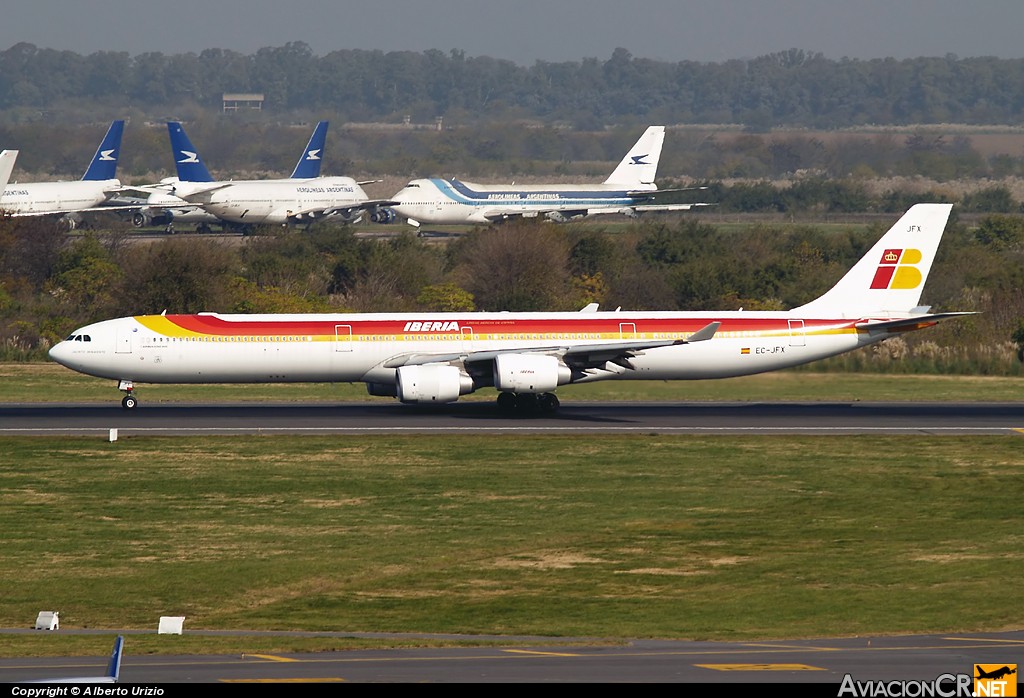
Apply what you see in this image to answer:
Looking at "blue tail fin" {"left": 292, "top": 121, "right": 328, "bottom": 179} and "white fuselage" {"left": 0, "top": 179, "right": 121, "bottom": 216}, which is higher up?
"blue tail fin" {"left": 292, "top": 121, "right": 328, "bottom": 179}

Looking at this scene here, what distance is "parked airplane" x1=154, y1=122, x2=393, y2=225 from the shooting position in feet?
431

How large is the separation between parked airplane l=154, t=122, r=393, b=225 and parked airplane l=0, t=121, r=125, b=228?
21.6ft

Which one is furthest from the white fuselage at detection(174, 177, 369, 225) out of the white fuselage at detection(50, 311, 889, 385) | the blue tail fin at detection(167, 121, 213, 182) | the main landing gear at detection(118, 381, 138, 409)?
the white fuselage at detection(50, 311, 889, 385)

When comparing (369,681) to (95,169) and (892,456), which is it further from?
(95,169)

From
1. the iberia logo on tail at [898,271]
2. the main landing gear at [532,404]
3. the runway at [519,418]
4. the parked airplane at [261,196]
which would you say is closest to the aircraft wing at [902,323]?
the iberia logo on tail at [898,271]

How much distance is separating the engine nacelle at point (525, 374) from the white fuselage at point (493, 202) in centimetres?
9077

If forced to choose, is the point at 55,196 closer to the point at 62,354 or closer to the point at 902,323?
the point at 62,354

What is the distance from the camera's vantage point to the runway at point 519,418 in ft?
148

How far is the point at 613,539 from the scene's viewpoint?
32.4 meters

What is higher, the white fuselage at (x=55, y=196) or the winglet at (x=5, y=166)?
the white fuselage at (x=55, y=196)

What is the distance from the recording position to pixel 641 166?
484ft

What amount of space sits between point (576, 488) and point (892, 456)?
9565mm

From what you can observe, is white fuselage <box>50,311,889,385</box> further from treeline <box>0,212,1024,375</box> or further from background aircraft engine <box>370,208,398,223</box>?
background aircraft engine <box>370,208,398,223</box>

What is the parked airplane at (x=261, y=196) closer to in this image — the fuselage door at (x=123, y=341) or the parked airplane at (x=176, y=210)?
the parked airplane at (x=176, y=210)
